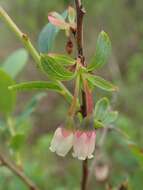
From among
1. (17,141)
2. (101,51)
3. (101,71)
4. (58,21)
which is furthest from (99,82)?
(101,71)

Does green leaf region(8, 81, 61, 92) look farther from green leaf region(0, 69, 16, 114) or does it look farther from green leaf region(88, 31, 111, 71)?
green leaf region(0, 69, 16, 114)

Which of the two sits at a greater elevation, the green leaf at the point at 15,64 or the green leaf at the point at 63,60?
the green leaf at the point at 63,60


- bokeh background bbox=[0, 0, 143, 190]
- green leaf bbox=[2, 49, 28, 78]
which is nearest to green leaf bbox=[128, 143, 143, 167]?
green leaf bbox=[2, 49, 28, 78]

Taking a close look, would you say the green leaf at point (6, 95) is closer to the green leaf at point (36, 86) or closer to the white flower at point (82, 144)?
the green leaf at point (36, 86)

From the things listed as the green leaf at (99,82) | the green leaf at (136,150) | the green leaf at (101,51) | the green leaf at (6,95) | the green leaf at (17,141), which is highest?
the green leaf at (101,51)

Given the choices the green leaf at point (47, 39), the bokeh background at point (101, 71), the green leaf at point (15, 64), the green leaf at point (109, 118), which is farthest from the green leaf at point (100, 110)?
the bokeh background at point (101, 71)

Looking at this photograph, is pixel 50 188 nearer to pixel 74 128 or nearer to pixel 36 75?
pixel 74 128
